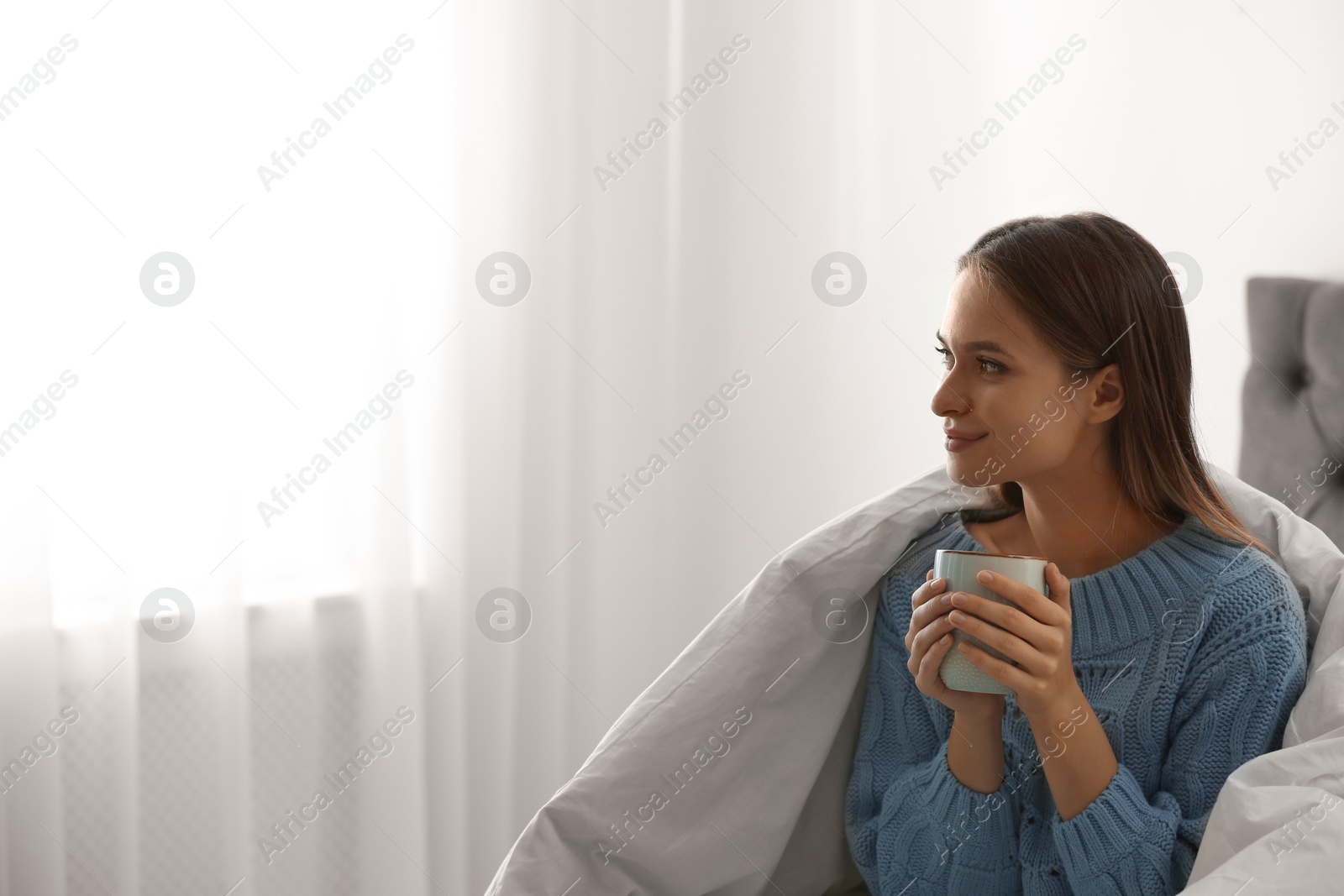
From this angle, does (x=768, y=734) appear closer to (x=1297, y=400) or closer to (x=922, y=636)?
(x=922, y=636)

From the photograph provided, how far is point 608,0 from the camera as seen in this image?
2000 mm

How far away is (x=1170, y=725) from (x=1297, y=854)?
224mm

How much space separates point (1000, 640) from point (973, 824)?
0.23 meters

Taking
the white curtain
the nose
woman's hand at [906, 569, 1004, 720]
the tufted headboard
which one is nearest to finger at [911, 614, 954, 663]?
woman's hand at [906, 569, 1004, 720]

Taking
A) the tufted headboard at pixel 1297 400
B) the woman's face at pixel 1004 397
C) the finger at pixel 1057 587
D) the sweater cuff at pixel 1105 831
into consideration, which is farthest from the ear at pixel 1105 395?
the tufted headboard at pixel 1297 400

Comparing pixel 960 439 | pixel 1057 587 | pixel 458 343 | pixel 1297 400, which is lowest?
pixel 1297 400

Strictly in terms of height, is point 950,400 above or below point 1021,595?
above

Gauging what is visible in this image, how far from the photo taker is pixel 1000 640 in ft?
2.92

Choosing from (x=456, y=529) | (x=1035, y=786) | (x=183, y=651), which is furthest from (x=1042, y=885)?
(x=183, y=651)

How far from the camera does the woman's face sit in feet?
3.52

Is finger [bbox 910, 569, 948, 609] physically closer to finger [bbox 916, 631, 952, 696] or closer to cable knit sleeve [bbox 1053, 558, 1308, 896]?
finger [bbox 916, 631, 952, 696]

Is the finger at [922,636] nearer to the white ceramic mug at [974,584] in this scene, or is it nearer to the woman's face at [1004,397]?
the white ceramic mug at [974,584]

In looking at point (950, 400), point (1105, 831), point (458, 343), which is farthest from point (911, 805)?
point (458, 343)

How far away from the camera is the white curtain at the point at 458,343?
159 centimetres
